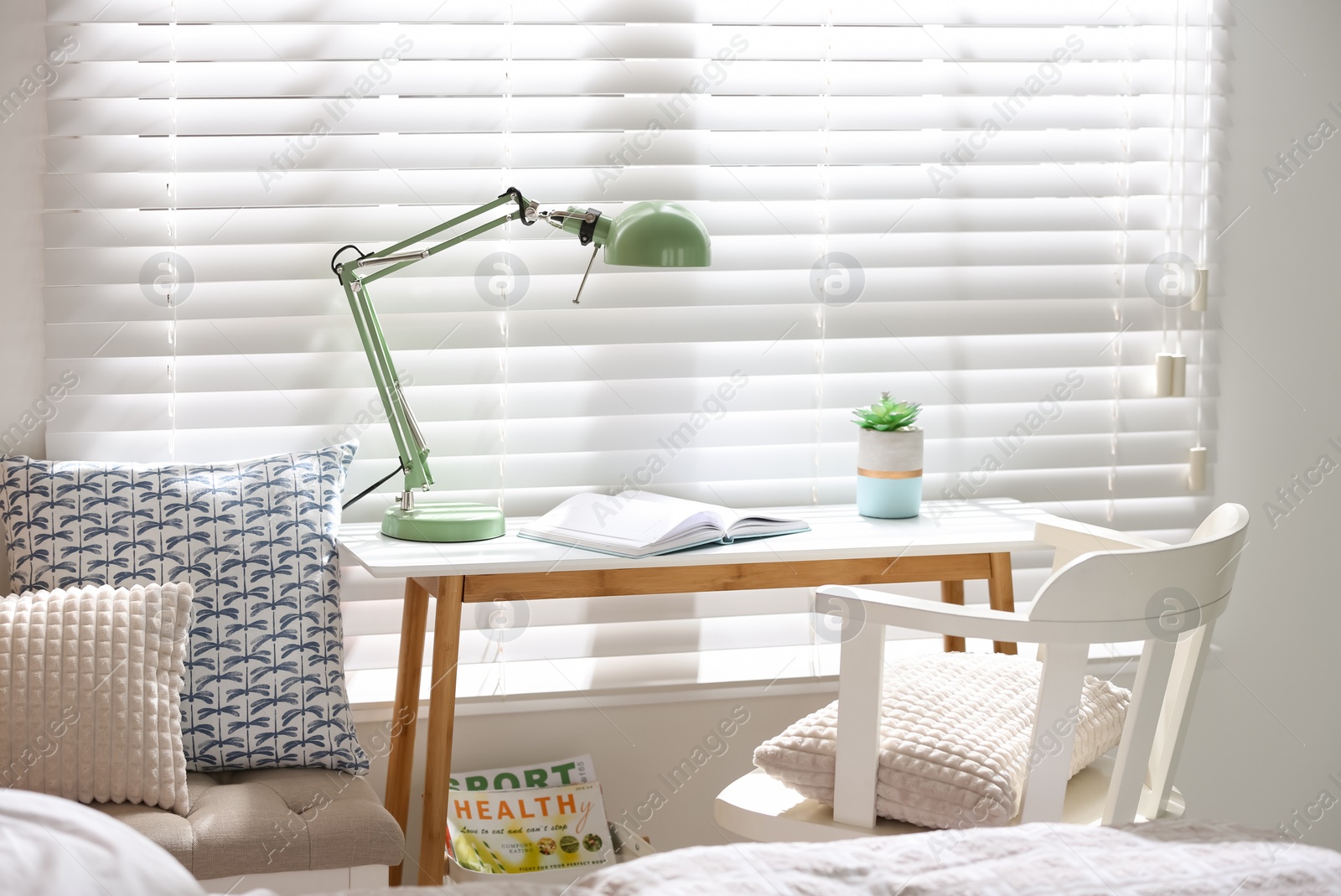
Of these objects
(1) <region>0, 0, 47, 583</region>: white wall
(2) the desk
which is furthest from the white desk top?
(1) <region>0, 0, 47, 583</region>: white wall

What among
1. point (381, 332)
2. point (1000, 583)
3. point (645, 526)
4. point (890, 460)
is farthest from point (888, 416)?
point (381, 332)

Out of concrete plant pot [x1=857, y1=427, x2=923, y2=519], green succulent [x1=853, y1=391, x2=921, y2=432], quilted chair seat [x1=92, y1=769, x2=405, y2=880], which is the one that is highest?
green succulent [x1=853, y1=391, x2=921, y2=432]

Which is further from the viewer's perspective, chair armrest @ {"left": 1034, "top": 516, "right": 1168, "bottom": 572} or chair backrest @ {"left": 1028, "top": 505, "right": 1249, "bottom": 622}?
chair armrest @ {"left": 1034, "top": 516, "right": 1168, "bottom": 572}

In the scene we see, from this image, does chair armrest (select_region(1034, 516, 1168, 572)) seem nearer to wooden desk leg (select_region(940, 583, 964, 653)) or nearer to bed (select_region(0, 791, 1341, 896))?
wooden desk leg (select_region(940, 583, 964, 653))

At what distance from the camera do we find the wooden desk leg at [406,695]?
5.90 feet

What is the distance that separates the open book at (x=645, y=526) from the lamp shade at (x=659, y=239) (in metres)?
0.39

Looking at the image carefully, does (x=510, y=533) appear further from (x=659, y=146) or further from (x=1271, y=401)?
(x=1271, y=401)

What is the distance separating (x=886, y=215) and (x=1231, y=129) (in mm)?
725

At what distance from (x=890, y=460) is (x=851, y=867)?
3.79 ft

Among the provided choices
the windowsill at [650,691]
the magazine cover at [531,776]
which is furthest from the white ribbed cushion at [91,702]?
the magazine cover at [531,776]

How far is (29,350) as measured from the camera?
1813 mm

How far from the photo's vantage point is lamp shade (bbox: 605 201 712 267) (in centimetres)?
160

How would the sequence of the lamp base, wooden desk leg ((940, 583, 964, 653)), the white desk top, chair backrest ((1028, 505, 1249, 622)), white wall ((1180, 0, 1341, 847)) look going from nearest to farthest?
chair backrest ((1028, 505, 1249, 622)) → the white desk top → the lamp base → wooden desk leg ((940, 583, 964, 653)) → white wall ((1180, 0, 1341, 847))

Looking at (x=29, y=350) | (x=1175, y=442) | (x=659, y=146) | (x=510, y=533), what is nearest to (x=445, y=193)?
(x=659, y=146)
